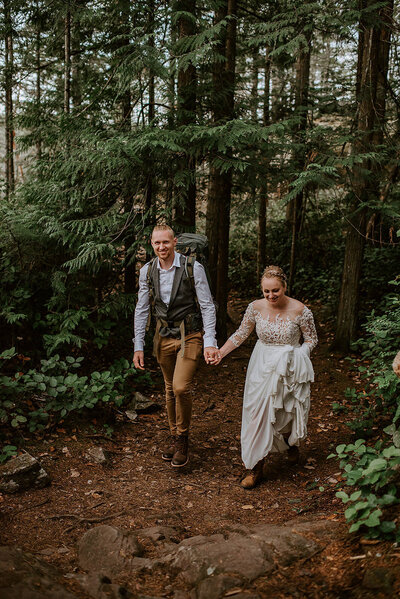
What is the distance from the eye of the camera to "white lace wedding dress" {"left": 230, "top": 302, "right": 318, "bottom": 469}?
4527 millimetres

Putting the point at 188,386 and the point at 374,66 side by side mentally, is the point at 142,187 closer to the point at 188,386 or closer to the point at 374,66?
the point at 188,386

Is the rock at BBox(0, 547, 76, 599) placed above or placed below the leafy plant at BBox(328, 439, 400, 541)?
below

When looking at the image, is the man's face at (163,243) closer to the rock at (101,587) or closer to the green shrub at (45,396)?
the green shrub at (45,396)

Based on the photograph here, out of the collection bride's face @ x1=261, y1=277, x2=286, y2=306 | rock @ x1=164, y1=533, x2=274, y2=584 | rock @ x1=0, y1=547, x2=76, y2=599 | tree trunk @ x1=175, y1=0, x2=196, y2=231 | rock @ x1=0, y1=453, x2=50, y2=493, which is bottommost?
rock @ x1=0, y1=453, x2=50, y2=493

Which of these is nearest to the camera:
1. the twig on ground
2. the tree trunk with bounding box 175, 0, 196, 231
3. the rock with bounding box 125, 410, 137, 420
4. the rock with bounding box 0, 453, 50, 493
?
the twig on ground

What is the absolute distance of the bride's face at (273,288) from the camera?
4.45 m

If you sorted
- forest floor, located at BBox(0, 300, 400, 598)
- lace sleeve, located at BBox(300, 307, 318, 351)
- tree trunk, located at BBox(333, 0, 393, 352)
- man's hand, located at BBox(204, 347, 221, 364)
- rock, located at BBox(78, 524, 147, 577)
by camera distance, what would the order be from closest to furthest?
1. forest floor, located at BBox(0, 300, 400, 598)
2. rock, located at BBox(78, 524, 147, 577)
3. lace sleeve, located at BBox(300, 307, 318, 351)
4. man's hand, located at BBox(204, 347, 221, 364)
5. tree trunk, located at BBox(333, 0, 393, 352)

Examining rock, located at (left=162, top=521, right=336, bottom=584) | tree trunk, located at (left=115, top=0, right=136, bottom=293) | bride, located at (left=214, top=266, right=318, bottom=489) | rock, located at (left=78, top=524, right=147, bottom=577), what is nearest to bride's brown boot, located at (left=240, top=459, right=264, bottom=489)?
bride, located at (left=214, top=266, right=318, bottom=489)

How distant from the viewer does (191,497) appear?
14.8 feet

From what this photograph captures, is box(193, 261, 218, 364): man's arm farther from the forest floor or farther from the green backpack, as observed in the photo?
the forest floor

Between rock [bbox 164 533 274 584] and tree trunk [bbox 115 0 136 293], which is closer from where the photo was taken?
rock [bbox 164 533 274 584]

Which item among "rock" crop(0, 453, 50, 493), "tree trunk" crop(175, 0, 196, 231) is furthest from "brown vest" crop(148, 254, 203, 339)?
"tree trunk" crop(175, 0, 196, 231)

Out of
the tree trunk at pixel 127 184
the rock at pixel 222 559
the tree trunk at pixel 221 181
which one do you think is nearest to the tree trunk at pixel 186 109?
the tree trunk at pixel 221 181

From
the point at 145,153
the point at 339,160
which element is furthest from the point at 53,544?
the point at 339,160
